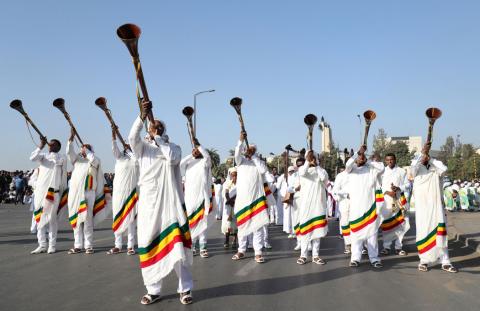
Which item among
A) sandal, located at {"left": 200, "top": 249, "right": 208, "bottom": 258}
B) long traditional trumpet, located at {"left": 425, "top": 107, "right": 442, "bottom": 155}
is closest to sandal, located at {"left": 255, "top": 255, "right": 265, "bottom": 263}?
sandal, located at {"left": 200, "top": 249, "right": 208, "bottom": 258}

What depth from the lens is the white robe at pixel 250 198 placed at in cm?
822

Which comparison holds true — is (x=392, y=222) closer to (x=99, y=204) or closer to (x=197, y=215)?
(x=197, y=215)

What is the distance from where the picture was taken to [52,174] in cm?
899

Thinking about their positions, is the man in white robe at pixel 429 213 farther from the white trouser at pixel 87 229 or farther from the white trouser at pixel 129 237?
the white trouser at pixel 87 229

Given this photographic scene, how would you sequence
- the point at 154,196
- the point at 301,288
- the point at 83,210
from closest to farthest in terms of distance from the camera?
1. the point at 154,196
2. the point at 301,288
3. the point at 83,210

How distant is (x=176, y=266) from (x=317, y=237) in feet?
11.1

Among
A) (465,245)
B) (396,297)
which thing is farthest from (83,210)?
(465,245)

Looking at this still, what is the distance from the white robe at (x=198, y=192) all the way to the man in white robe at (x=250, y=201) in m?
0.69

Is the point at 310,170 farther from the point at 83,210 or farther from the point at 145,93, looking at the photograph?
the point at 83,210

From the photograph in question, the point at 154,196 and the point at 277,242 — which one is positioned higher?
the point at 154,196

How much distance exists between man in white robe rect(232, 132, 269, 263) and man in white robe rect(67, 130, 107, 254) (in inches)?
124

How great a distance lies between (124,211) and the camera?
28.8ft

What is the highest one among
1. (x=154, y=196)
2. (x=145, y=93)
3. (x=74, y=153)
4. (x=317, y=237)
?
(x=145, y=93)

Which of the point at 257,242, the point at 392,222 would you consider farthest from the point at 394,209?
the point at 257,242
